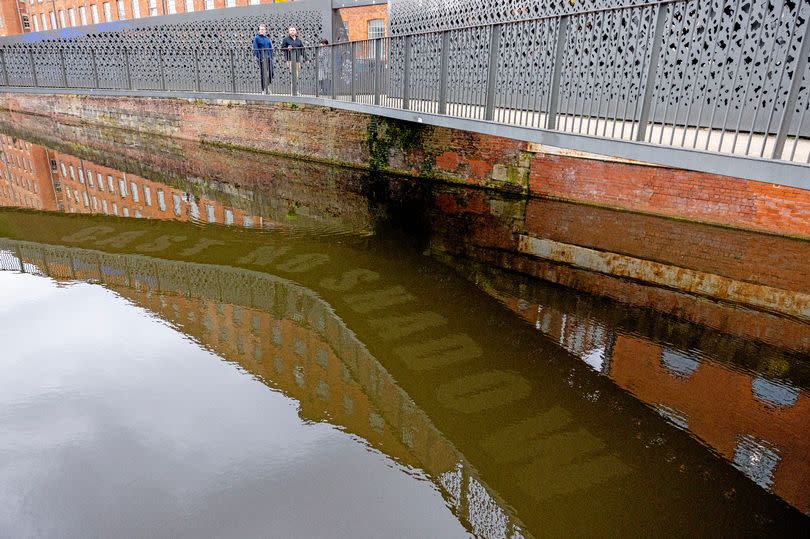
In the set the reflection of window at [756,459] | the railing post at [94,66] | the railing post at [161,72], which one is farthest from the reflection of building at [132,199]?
the reflection of window at [756,459]

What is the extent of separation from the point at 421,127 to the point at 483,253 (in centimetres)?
604

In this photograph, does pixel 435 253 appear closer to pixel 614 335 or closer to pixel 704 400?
pixel 614 335

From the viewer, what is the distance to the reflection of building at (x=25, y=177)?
41.7ft

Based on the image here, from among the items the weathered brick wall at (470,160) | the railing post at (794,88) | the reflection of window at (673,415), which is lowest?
the reflection of window at (673,415)

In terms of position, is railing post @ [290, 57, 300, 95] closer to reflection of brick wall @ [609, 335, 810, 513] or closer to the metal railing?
the metal railing

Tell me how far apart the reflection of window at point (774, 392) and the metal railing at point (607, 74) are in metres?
2.36

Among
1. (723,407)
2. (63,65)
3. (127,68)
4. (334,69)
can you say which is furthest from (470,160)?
(63,65)

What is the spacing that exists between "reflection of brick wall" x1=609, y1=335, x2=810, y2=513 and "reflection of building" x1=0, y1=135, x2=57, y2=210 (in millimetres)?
12660

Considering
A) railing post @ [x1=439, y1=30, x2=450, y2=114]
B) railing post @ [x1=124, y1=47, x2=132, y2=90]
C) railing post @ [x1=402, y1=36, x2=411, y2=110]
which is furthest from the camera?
railing post @ [x1=124, y1=47, x2=132, y2=90]

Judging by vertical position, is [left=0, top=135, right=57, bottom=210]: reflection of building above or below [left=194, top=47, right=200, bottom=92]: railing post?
below

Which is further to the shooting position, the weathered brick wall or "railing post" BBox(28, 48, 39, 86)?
"railing post" BBox(28, 48, 39, 86)

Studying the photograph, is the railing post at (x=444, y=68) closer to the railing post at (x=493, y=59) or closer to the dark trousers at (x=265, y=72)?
the railing post at (x=493, y=59)

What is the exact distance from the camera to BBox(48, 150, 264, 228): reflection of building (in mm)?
11242

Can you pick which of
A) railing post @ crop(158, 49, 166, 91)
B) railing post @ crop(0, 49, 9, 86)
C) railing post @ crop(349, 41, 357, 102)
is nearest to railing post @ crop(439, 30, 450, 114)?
railing post @ crop(349, 41, 357, 102)
